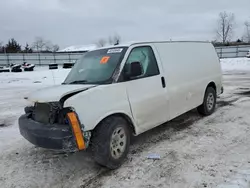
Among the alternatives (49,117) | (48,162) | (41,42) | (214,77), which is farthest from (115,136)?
(41,42)

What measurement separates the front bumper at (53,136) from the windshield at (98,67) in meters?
0.99

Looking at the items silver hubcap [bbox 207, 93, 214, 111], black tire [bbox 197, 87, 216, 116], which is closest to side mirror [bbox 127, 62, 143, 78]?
black tire [bbox 197, 87, 216, 116]

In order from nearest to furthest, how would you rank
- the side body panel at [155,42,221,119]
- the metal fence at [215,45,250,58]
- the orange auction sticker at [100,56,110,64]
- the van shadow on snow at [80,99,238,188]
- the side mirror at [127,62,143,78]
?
the van shadow on snow at [80,99,238,188] < the side mirror at [127,62,143,78] < the orange auction sticker at [100,56,110,64] < the side body panel at [155,42,221,119] < the metal fence at [215,45,250,58]

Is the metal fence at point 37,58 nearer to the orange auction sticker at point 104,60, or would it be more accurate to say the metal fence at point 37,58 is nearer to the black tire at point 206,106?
the black tire at point 206,106

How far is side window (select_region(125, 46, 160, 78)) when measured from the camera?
4156 mm

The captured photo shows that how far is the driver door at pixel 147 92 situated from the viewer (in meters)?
3.95

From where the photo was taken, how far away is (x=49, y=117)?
137 inches

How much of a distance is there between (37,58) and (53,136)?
39361 mm

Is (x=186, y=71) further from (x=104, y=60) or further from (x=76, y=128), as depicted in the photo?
(x=76, y=128)

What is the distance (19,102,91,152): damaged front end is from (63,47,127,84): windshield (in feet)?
2.56

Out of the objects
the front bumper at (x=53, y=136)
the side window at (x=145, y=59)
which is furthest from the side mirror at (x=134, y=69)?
the front bumper at (x=53, y=136)

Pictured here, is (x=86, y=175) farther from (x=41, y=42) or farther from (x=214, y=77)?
(x=41, y=42)

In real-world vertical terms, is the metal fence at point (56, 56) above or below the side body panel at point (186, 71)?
above

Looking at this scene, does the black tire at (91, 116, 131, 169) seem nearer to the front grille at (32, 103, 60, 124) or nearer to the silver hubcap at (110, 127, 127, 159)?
the silver hubcap at (110, 127, 127, 159)
